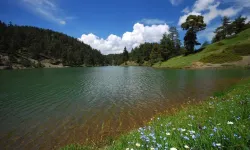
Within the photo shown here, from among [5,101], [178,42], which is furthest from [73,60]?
[5,101]

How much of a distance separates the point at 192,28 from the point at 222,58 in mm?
28181

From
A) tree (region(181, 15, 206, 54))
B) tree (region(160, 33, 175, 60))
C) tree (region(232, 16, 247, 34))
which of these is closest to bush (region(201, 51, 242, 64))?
tree (region(181, 15, 206, 54))

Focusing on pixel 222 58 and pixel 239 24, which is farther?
pixel 239 24

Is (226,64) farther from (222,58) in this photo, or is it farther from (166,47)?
(166,47)

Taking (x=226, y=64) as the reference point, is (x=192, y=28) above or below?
above

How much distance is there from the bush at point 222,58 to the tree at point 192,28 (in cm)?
1917

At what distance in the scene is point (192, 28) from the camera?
79500 mm

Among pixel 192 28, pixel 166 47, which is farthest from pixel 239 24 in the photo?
pixel 166 47

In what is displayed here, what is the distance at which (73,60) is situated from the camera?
176750 mm

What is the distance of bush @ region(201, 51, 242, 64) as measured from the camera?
5784 centimetres

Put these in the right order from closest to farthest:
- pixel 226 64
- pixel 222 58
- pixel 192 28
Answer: pixel 226 64 < pixel 222 58 < pixel 192 28

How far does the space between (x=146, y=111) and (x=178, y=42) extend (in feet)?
351

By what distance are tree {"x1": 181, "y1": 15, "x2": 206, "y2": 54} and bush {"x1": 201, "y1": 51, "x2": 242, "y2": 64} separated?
755 inches

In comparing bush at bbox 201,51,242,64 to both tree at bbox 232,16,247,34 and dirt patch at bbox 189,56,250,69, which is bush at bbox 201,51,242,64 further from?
tree at bbox 232,16,247,34
